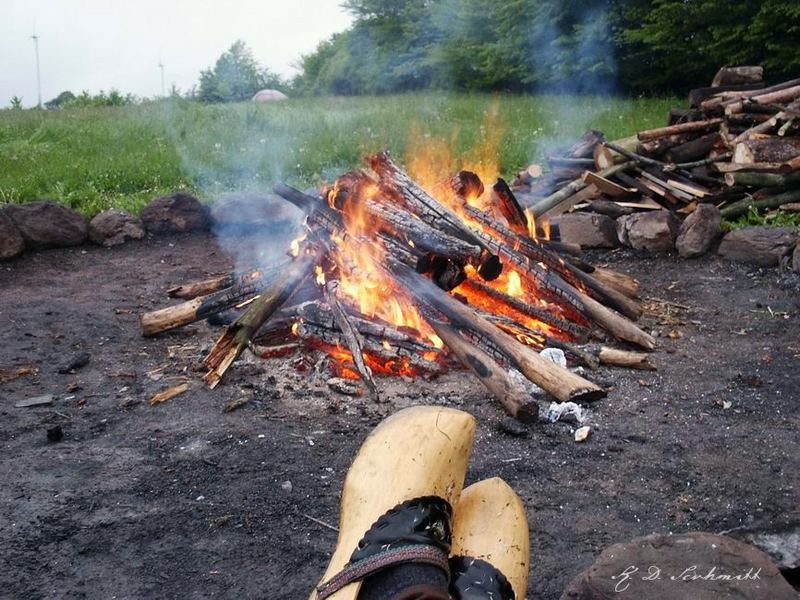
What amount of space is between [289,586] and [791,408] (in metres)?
3.15

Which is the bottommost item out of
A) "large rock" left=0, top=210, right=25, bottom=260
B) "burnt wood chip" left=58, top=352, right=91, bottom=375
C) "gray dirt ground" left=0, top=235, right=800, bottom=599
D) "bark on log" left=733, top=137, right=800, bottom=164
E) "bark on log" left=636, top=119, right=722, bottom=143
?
"gray dirt ground" left=0, top=235, right=800, bottom=599

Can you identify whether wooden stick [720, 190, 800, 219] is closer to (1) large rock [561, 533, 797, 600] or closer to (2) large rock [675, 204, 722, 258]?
(2) large rock [675, 204, 722, 258]

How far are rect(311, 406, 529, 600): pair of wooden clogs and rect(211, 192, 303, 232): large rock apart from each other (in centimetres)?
699

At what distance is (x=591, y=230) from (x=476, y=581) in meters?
6.89

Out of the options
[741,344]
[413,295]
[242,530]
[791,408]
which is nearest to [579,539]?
[242,530]

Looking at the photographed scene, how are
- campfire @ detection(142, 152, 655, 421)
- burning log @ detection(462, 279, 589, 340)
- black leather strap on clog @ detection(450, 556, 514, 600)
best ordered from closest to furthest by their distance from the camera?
black leather strap on clog @ detection(450, 556, 514, 600), campfire @ detection(142, 152, 655, 421), burning log @ detection(462, 279, 589, 340)

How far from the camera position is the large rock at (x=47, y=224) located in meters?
8.11

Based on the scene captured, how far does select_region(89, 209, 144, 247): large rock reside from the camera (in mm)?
8602

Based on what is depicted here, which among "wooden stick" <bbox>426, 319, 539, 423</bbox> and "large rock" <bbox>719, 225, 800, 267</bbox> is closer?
"wooden stick" <bbox>426, 319, 539, 423</bbox>

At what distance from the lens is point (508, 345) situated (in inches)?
195

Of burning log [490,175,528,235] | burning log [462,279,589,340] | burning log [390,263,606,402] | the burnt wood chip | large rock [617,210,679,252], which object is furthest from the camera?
large rock [617,210,679,252]

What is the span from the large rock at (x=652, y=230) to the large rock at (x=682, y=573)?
19.7 feet

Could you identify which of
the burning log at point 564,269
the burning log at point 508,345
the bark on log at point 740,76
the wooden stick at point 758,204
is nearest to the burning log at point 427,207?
the burning log at point 564,269

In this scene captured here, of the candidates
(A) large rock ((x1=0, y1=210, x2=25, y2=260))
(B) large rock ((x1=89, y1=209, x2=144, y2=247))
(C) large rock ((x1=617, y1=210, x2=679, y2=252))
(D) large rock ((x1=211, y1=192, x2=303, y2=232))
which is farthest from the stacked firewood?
(A) large rock ((x1=0, y1=210, x2=25, y2=260))
